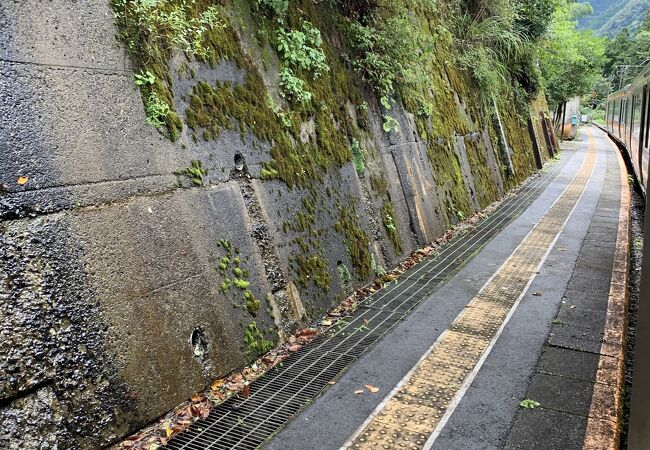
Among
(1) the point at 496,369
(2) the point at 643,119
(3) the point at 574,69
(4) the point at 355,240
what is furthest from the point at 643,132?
(3) the point at 574,69

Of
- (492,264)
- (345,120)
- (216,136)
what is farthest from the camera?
(492,264)

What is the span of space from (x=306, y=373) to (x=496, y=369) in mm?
1433

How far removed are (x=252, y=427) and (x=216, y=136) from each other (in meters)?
2.14

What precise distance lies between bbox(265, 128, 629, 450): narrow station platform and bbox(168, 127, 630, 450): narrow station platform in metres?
0.01

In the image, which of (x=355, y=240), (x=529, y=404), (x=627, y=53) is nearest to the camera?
(x=529, y=404)

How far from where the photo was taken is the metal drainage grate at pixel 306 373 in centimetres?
307

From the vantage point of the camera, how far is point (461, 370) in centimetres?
383

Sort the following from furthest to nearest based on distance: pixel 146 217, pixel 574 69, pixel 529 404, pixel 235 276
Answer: pixel 574 69 < pixel 235 276 < pixel 529 404 < pixel 146 217

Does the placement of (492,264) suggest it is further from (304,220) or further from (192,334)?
(192,334)

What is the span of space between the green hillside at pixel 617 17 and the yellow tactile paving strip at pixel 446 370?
122442 millimetres

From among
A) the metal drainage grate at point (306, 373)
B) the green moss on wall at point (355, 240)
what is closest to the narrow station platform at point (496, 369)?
the metal drainage grate at point (306, 373)

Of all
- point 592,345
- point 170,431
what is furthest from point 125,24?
point 592,345

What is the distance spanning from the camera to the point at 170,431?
298cm

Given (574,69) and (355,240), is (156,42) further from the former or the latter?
(574,69)
